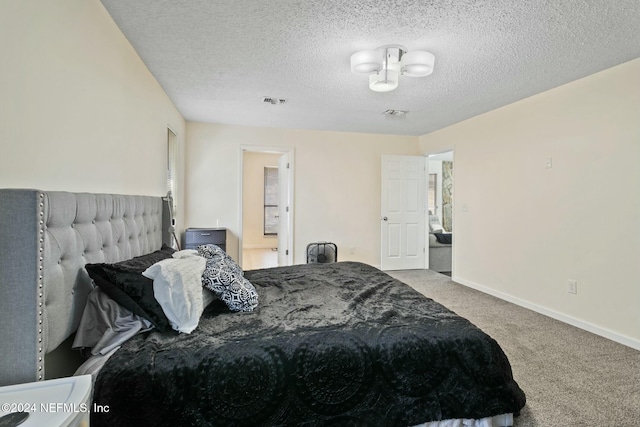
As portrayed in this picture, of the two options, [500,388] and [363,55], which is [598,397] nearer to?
[500,388]

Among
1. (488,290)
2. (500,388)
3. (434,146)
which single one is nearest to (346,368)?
(500,388)

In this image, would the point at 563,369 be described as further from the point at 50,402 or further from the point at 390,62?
the point at 50,402

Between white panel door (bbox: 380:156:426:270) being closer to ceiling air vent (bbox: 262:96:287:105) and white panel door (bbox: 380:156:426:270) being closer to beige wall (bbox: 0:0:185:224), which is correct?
ceiling air vent (bbox: 262:96:287:105)

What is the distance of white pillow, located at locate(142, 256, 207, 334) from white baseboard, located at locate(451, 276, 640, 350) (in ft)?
11.1

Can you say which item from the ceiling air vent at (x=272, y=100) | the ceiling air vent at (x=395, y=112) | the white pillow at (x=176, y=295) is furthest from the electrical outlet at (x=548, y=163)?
the white pillow at (x=176, y=295)

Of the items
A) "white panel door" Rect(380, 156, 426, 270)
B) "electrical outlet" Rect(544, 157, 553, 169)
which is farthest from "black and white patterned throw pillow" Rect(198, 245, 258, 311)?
"white panel door" Rect(380, 156, 426, 270)

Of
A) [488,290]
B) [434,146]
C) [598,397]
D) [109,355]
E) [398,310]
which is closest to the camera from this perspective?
[109,355]

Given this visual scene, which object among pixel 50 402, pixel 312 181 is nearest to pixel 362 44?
pixel 50 402

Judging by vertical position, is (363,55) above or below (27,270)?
above

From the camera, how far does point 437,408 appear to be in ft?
4.76

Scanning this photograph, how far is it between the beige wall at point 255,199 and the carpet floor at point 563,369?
5.66m

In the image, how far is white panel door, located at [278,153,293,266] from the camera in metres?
5.25

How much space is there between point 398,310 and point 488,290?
9.94 feet

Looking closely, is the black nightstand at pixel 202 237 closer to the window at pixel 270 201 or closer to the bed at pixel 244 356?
the bed at pixel 244 356
